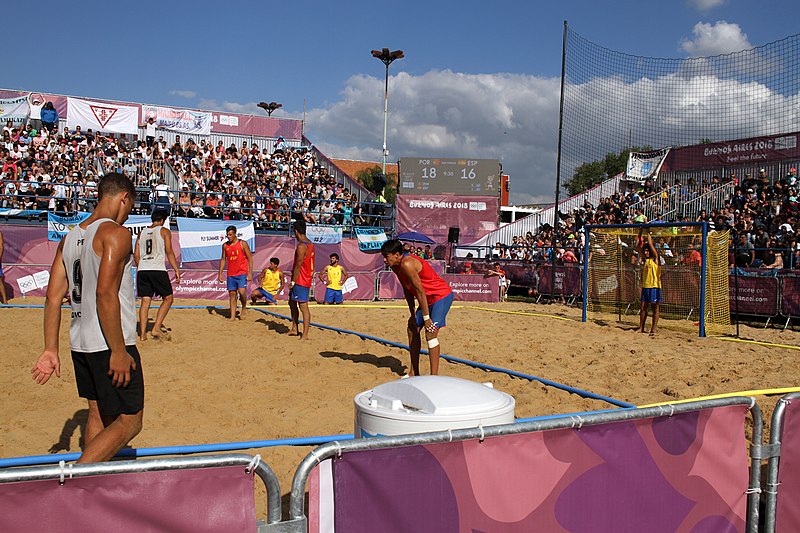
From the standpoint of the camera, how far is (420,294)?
722cm

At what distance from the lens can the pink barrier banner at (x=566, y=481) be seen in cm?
249

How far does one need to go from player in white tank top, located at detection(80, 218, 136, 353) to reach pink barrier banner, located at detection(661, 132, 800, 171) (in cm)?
2448

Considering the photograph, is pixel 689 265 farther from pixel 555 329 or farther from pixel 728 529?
pixel 728 529

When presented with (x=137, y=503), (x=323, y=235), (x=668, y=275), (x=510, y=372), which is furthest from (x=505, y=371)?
(x=323, y=235)

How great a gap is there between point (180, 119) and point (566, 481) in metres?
27.9

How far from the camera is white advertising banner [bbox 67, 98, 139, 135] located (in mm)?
24922

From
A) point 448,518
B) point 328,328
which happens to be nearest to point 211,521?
point 448,518

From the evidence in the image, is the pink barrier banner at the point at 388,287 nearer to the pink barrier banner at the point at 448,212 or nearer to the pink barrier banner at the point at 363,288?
the pink barrier banner at the point at 363,288

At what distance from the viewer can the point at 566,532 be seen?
9.59ft

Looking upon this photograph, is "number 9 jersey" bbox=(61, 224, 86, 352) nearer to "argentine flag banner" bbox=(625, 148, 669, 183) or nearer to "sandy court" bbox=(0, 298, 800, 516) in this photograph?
"sandy court" bbox=(0, 298, 800, 516)

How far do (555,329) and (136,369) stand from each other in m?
10.4

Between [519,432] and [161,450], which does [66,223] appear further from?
[519,432]

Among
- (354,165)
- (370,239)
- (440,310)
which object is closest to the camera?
(440,310)

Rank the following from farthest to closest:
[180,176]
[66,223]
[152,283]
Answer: [180,176] → [66,223] → [152,283]
